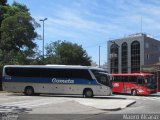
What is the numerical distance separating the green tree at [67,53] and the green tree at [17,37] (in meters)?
15.7

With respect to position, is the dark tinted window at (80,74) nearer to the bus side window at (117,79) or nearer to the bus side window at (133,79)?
the bus side window at (133,79)

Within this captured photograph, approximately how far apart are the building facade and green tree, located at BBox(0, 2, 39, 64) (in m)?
46.1

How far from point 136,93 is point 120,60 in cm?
6168

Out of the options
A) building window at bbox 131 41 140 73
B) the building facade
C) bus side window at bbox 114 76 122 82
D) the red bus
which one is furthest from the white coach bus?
building window at bbox 131 41 140 73

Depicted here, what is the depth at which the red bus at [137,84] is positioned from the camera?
49.8 metres

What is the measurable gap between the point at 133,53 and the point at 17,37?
179 feet

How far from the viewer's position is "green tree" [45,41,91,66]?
254ft

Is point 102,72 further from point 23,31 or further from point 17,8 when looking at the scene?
point 17,8

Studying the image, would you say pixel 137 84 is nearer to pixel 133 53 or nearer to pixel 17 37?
pixel 17 37

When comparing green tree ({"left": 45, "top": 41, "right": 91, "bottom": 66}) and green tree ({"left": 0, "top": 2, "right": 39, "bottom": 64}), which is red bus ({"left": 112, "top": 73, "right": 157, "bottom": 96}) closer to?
green tree ({"left": 0, "top": 2, "right": 39, "bottom": 64})

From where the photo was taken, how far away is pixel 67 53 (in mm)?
77500

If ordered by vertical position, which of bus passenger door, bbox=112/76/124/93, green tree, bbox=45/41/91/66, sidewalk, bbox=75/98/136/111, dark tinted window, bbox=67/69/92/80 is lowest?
sidewalk, bbox=75/98/136/111

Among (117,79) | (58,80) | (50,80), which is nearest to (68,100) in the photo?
(58,80)

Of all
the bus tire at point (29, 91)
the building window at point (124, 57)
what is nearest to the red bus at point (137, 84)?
the bus tire at point (29, 91)
